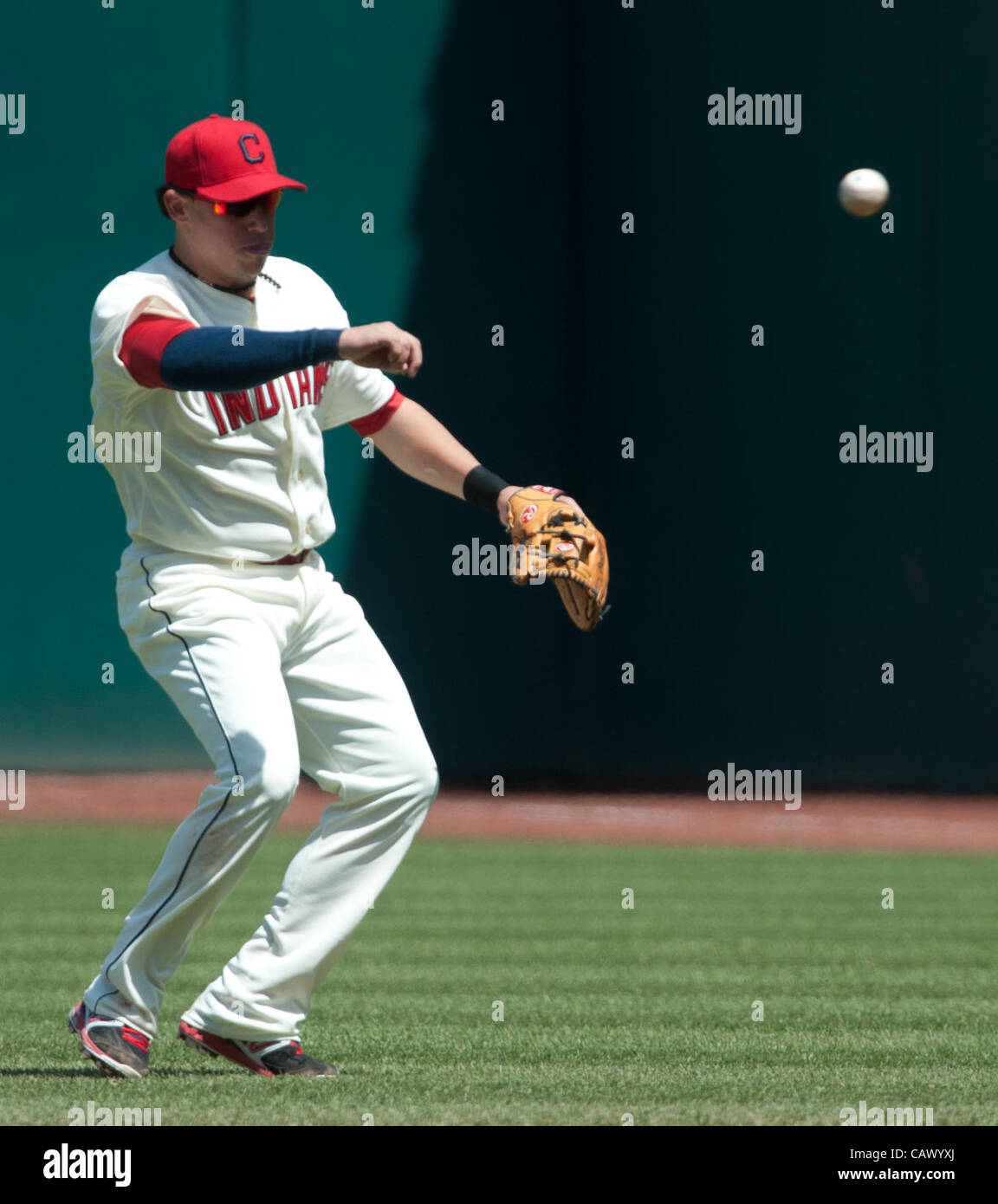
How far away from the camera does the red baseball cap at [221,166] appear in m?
4.29

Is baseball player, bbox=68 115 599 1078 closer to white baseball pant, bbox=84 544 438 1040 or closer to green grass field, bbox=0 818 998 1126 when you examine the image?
white baseball pant, bbox=84 544 438 1040

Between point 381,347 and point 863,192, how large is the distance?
8003 mm

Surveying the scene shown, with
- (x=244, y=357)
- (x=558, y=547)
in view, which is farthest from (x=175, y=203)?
(x=558, y=547)

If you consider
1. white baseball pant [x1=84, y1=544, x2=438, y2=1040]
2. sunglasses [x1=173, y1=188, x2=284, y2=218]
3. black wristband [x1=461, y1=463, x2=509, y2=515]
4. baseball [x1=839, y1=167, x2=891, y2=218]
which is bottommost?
white baseball pant [x1=84, y1=544, x2=438, y2=1040]

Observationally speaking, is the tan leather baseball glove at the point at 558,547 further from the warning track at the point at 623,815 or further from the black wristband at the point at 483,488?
the warning track at the point at 623,815

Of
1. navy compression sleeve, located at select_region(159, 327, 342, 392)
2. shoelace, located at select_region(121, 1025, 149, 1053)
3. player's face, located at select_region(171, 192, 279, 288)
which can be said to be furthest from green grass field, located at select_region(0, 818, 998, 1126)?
player's face, located at select_region(171, 192, 279, 288)

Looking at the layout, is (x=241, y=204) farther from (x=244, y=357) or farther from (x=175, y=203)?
(x=244, y=357)

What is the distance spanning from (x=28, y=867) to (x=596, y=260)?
6143mm

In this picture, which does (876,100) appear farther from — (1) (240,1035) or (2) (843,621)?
(1) (240,1035)

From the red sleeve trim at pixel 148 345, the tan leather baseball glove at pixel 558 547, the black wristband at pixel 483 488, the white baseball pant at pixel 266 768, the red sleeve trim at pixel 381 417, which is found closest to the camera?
the red sleeve trim at pixel 148 345

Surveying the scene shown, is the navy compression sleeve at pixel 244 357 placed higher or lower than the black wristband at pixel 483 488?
higher

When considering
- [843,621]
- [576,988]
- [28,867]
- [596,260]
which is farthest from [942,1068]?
[596,260]

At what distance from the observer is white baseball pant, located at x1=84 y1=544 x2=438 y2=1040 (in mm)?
4215

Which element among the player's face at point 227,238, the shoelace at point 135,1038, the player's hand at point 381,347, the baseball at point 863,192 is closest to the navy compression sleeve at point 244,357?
the player's hand at point 381,347
